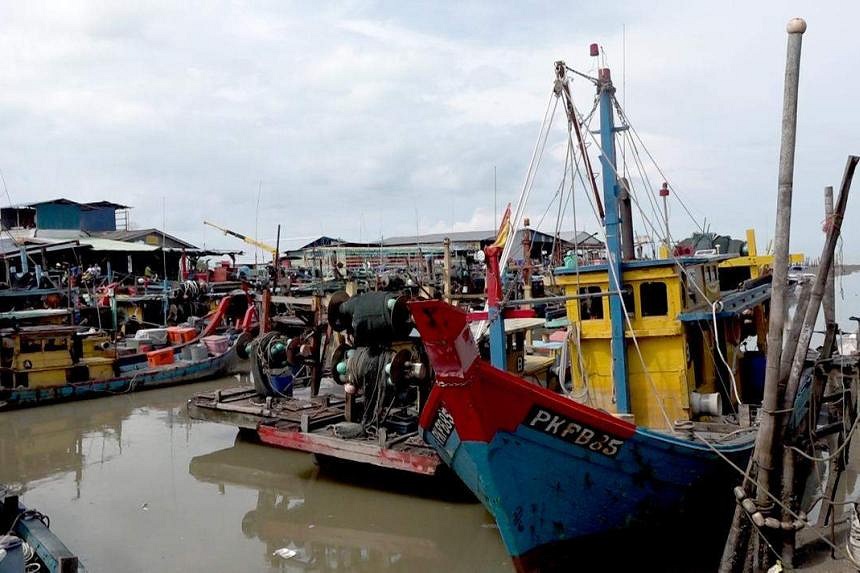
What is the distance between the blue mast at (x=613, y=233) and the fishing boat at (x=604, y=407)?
2 cm

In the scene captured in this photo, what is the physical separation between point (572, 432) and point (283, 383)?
8.76 meters

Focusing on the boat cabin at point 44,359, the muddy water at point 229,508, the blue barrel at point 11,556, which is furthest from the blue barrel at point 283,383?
the blue barrel at point 11,556

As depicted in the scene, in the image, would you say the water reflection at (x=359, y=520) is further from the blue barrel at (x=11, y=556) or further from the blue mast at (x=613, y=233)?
the blue barrel at (x=11, y=556)

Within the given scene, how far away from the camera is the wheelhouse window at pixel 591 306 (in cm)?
938

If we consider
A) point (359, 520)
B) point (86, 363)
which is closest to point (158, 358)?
point (86, 363)

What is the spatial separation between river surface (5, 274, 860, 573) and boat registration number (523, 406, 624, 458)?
1.55 m

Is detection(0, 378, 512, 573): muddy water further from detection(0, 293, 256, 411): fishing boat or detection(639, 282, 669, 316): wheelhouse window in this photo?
detection(639, 282, 669, 316): wheelhouse window

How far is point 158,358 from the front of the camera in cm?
2142

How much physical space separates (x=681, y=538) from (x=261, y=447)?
327 inches

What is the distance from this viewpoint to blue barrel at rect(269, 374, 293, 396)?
1381cm

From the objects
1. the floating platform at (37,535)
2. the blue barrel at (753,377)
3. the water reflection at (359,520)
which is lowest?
the water reflection at (359,520)

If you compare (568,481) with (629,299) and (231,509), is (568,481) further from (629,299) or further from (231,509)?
(231,509)

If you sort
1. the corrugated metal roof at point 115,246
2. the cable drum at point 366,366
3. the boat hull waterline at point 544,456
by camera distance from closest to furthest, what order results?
the boat hull waterline at point 544,456 → the cable drum at point 366,366 → the corrugated metal roof at point 115,246

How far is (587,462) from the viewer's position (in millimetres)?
6934
